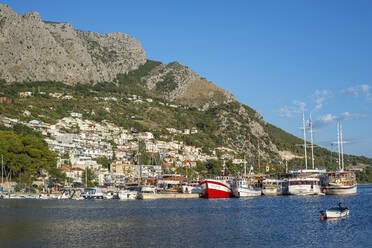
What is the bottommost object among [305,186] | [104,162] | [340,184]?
[305,186]

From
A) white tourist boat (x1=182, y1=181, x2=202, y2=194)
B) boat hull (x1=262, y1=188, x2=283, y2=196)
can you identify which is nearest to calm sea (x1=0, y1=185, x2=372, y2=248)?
boat hull (x1=262, y1=188, x2=283, y2=196)

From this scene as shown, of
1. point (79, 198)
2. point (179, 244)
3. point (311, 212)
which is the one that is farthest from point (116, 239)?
point (79, 198)

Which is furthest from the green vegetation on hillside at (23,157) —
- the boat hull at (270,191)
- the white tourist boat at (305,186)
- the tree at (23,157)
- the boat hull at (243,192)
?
the white tourist boat at (305,186)

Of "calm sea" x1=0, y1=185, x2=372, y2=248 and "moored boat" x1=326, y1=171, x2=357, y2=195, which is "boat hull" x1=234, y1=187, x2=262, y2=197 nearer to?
"moored boat" x1=326, y1=171, x2=357, y2=195

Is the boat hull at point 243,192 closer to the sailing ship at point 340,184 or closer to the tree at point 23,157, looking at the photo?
the sailing ship at point 340,184

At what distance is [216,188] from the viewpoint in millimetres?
122438

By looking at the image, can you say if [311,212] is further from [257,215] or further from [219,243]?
[219,243]

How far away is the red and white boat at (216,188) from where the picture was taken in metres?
121

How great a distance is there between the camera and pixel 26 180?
138m

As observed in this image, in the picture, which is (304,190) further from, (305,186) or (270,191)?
(270,191)

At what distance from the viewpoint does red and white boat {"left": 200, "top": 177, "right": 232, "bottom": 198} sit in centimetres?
12125

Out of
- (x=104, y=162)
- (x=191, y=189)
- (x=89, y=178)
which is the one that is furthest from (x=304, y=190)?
(x=104, y=162)

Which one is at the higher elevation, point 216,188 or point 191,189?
point 216,188

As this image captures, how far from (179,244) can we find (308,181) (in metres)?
83.0
